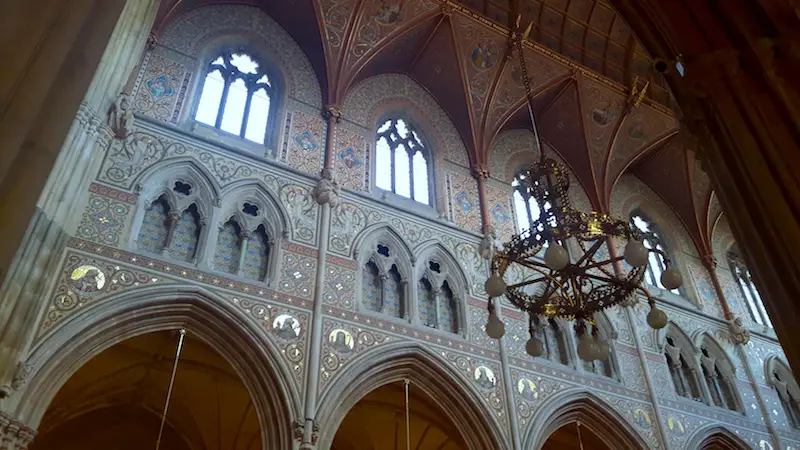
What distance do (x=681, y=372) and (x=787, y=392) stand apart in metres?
3.52

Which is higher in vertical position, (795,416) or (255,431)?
(795,416)

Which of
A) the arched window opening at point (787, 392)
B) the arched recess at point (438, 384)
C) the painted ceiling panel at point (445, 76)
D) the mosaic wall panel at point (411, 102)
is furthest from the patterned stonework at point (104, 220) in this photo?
the arched window opening at point (787, 392)

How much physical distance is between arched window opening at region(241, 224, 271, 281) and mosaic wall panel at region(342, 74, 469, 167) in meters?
3.94

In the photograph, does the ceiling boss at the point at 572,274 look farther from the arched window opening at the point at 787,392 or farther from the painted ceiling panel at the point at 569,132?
the arched window opening at the point at 787,392

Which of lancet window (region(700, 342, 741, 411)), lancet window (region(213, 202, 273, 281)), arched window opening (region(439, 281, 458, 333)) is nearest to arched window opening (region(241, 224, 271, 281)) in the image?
lancet window (region(213, 202, 273, 281))

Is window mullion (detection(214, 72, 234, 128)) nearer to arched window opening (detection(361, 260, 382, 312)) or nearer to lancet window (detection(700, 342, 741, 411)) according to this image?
arched window opening (detection(361, 260, 382, 312))

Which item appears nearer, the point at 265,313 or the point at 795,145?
the point at 795,145

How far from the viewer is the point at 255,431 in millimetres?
11445

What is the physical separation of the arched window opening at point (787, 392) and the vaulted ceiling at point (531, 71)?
3450mm

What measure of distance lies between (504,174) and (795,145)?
10.7 m

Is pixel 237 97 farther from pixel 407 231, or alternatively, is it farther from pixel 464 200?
pixel 464 200

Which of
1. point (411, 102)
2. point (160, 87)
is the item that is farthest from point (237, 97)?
point (411, 102)

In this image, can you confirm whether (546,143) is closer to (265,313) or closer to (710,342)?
(710,342)

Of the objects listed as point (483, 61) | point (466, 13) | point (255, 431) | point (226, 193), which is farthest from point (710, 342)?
point (226, 193)
